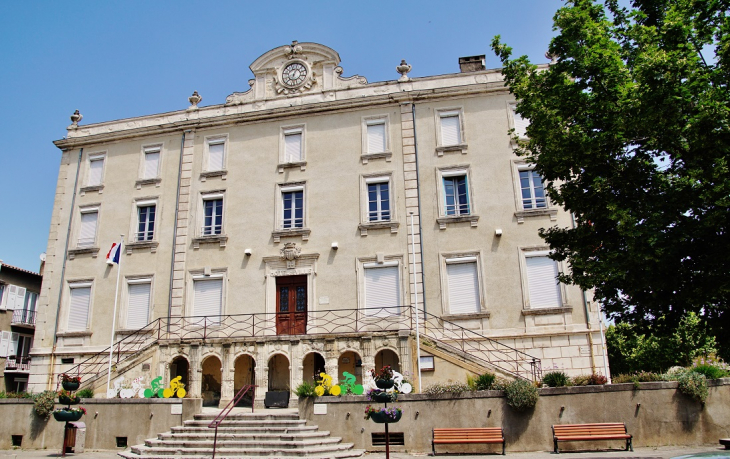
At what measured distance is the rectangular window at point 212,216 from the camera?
21.9 m

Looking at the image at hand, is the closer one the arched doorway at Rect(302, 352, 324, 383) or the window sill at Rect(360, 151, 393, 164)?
the arched doorway at Rect(302, 352, 324, 383)

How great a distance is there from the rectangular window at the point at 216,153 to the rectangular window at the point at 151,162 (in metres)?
2.18

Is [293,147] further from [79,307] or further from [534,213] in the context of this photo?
[79,307]

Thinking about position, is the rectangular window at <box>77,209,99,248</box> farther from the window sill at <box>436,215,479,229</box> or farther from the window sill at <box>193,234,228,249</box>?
the window sill at <box>436,215,479,229</box>

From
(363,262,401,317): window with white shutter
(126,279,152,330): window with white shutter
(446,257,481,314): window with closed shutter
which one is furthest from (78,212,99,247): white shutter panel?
(446,257,481,314): window with closed shutter

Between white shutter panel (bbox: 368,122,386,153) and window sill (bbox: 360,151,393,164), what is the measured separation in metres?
0.27

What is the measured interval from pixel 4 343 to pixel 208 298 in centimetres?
1346

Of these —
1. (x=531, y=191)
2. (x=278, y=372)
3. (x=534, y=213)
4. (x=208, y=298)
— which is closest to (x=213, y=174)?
(x=208, y=298)

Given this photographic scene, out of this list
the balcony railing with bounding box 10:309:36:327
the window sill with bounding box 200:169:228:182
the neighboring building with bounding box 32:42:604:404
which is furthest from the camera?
the balcony railing with bounding box 10:309:36:327

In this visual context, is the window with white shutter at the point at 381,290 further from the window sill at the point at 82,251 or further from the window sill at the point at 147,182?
the window sill at the point at 82,251

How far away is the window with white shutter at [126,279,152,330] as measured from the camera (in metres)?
21.2

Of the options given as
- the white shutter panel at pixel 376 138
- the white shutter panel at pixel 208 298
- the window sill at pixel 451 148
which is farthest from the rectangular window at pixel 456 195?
the white shutter panel at pixel 208 298

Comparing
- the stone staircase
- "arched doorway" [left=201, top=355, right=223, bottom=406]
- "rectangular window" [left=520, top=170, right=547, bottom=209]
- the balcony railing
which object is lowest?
the stone staircase

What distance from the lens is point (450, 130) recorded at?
2112cm
